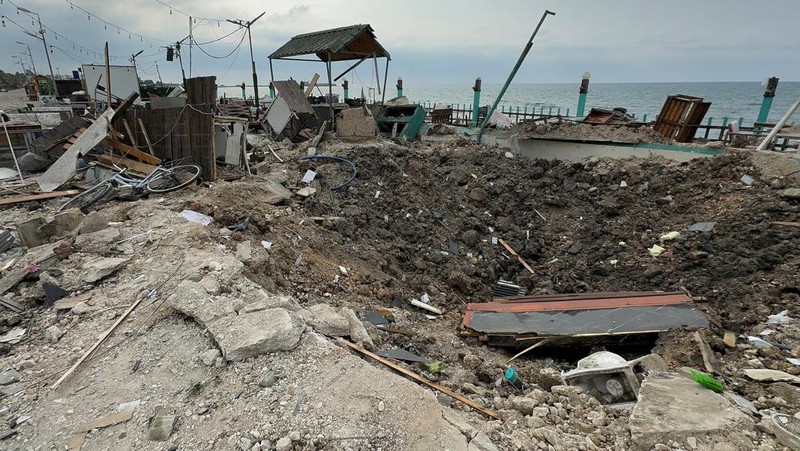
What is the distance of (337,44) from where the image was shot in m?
13.1

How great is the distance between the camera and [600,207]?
8.71 m

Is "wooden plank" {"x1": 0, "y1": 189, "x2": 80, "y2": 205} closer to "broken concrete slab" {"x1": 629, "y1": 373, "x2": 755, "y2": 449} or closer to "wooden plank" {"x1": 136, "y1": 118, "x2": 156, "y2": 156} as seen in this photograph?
"wooden plank" {"x1": 136, "y1": 118, "x2": 156, "y2": 156}

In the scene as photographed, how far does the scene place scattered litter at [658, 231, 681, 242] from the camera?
23.1 ft

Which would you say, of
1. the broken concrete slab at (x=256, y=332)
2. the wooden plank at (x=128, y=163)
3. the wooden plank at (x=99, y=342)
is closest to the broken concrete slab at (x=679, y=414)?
the broken concrete slab at (x=256, y=332)

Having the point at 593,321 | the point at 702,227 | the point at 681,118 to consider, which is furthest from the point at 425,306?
the point at 681,118

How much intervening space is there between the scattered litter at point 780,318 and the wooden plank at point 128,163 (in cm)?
998

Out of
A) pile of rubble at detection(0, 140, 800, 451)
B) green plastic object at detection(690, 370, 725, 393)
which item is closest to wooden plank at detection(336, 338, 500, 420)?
pile of rubble at detection(0, 140, 800, 451)

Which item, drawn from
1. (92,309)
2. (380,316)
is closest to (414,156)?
(380,316)

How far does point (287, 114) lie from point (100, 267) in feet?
28.2

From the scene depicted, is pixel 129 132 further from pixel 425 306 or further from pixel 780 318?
pixel 780 318

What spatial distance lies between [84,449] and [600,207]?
906 centimetres

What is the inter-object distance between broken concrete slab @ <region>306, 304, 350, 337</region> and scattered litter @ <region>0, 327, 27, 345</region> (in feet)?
8.17

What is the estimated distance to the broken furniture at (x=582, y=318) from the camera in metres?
4.67

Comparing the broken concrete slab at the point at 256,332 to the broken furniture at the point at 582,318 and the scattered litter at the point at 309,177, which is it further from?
the scattered litter at the point at 309,177
